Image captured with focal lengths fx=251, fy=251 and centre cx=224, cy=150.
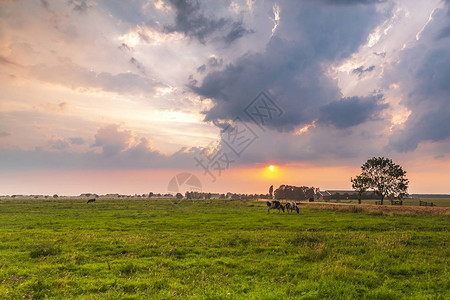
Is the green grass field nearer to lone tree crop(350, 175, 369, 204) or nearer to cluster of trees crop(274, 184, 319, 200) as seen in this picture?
lone tree crop(350, 175, 369, 204)

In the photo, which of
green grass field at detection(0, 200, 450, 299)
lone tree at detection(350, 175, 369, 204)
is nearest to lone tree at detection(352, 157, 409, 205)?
lone tree at detection(350, 175, 369, 204)

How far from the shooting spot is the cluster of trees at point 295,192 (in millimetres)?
173125

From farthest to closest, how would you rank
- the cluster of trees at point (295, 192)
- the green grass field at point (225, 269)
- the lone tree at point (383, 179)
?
the cluster of trees at point (295, 192) → the lone tree at point (383, 179) → the green grass field at point (225, 269)

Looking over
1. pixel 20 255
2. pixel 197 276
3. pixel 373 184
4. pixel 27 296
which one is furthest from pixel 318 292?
pixel 373 184

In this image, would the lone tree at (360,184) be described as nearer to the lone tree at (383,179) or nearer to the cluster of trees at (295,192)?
the lone tree at (383,179)

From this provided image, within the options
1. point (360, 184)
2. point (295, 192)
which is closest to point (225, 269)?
point (360, 184)

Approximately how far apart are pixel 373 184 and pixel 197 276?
7647 centimetres

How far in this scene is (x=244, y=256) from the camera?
1359 centimetres

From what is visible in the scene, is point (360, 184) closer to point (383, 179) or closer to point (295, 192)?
point (383, 179)

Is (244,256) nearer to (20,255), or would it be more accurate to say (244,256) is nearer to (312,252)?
(312,252)

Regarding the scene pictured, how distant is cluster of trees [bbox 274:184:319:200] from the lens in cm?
17312

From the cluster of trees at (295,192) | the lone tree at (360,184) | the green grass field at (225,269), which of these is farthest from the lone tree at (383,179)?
the cluster of trees at (295,192)

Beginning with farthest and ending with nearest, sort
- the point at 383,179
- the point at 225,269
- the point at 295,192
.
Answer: the point at 295,192, the point at 383,179, the point at 225,269

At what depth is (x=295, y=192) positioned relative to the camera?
17375 cm
